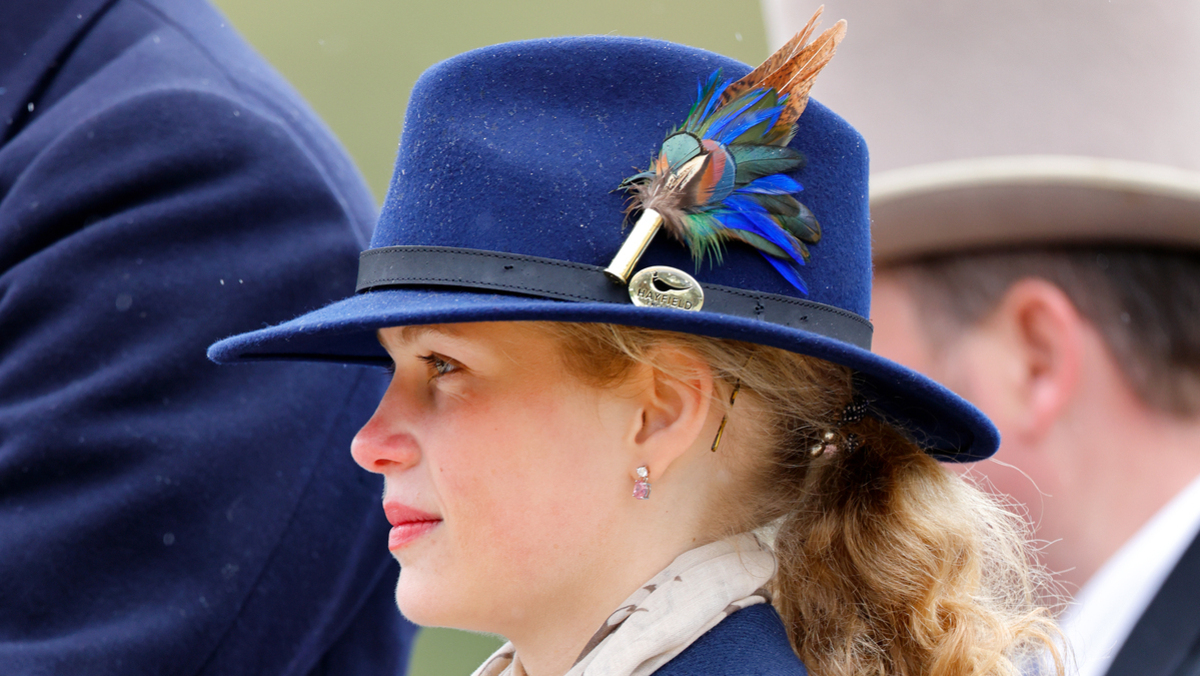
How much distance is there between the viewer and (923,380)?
71.7 inches

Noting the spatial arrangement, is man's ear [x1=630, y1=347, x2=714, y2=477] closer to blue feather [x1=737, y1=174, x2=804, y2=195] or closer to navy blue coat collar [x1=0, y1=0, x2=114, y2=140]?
blue feather [x1=737, y1=174, x2=804, y2=195]

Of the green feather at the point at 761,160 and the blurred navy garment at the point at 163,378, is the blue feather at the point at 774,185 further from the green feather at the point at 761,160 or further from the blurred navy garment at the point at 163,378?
the blurred navy garment at the point at 163,378

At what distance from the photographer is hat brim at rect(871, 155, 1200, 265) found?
2.83 m

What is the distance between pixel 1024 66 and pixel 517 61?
1502 mm

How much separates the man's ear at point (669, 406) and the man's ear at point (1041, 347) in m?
1.40

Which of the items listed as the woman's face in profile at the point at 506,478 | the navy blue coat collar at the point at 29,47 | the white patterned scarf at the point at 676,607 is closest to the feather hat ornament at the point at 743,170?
the woman's face in profile at the point at 506,478

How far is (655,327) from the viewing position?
5.57ft

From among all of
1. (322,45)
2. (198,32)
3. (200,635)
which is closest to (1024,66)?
(198,32)

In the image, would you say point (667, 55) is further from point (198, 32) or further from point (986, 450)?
point (198, 32)

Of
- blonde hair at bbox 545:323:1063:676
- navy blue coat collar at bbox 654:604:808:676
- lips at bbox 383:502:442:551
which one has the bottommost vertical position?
lips at bbox 383:502:442:551

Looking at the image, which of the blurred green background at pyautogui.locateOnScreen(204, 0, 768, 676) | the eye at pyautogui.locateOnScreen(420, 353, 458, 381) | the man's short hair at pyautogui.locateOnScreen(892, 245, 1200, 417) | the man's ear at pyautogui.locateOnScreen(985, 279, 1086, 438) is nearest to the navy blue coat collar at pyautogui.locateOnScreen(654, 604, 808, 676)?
the eye at pyautogui.locateOnScreen(420, 353, 458, 381)

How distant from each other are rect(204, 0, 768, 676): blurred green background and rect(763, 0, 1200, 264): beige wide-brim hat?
19.0ft

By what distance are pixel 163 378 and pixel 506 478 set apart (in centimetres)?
71

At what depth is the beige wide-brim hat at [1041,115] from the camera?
9.42 ft
